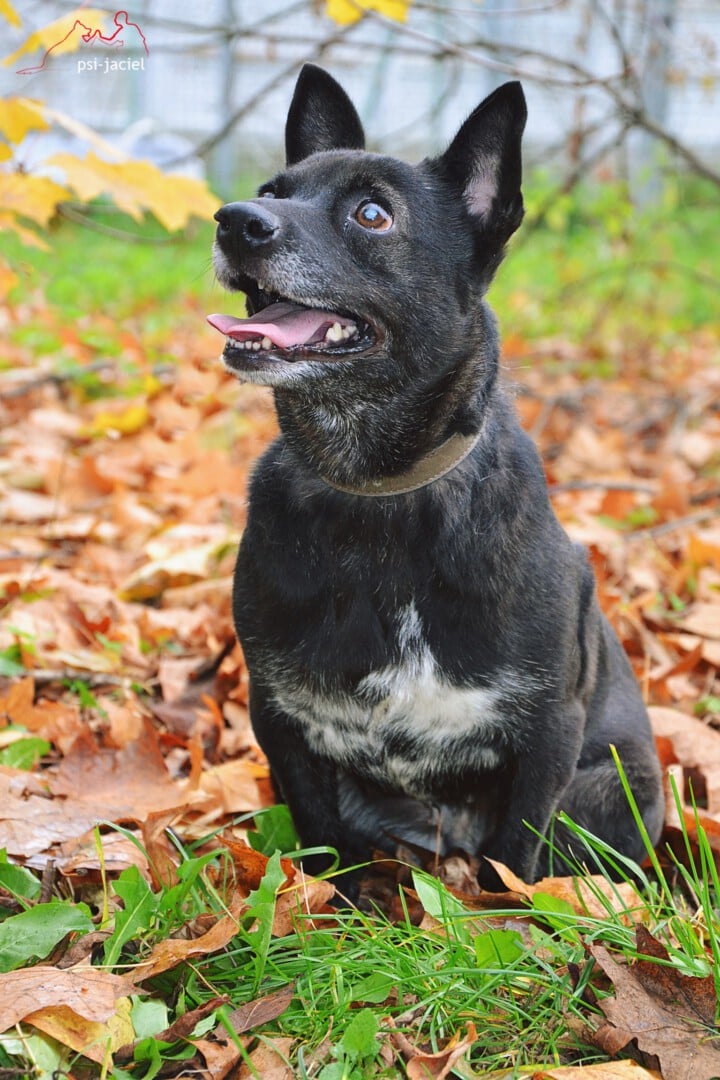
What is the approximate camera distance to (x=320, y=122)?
2.82m

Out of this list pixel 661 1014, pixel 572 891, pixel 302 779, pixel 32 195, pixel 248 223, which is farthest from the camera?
pixel 32 195

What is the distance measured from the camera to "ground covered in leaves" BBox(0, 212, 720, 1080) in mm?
1928

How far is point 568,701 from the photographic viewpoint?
2518 millimetres

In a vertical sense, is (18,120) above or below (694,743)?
above

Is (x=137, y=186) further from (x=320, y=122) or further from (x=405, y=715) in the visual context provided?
(x=405, y=715)

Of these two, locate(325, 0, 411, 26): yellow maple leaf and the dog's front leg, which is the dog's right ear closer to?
locate(325, 0, 411, 26): yellow maple leaf

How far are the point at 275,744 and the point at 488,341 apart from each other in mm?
1017

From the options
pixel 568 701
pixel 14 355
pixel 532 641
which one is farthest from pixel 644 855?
pixel 14 355

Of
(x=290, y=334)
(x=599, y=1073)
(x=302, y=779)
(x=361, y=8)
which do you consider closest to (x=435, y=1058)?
(x=599, y=1073)

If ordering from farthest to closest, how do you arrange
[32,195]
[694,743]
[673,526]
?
[673,526]
[32,195]
[694,743]

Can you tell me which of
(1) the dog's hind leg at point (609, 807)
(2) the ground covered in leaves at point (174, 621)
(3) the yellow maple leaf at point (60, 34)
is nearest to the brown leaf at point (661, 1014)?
(2) the ground covered in leaves at point (174, 621)

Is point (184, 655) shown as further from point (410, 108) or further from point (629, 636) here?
point (410, 108)

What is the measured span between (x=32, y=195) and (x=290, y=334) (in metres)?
1.39

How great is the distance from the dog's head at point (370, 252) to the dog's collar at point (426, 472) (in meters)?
0.19
